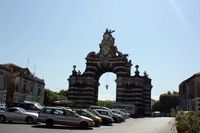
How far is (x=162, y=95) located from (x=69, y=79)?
48.7 meters

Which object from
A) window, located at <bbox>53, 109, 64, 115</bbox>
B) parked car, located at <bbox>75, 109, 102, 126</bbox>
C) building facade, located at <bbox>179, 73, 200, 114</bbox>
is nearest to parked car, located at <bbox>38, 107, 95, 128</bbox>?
window, located at <bbox>53, 109, 64, 115</bbox>

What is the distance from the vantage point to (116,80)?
69312mm

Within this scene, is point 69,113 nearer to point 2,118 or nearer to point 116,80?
point 2,118

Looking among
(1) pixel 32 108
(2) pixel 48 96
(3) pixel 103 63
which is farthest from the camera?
(2) pixel 48 96

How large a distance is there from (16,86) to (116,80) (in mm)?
19493

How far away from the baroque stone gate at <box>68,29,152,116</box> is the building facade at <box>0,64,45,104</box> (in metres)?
8.23

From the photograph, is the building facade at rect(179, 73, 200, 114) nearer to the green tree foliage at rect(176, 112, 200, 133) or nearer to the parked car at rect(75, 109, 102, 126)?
the parked car at rect(75, 109, 102, 126)

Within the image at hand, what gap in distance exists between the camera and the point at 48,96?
328 ft

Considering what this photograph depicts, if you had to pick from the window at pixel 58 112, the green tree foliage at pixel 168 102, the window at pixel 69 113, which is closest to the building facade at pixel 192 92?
the green tree foliage at pixel 168 102

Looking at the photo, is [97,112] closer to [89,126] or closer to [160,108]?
[89,126]

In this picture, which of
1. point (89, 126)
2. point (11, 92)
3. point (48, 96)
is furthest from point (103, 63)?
point (89, 126)

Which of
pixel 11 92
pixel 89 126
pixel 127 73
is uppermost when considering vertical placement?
pixel 127 73

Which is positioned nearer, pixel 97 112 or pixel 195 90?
pixel 97 112

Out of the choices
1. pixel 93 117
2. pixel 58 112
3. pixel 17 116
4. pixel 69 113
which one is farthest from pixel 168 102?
pixel 58 112
